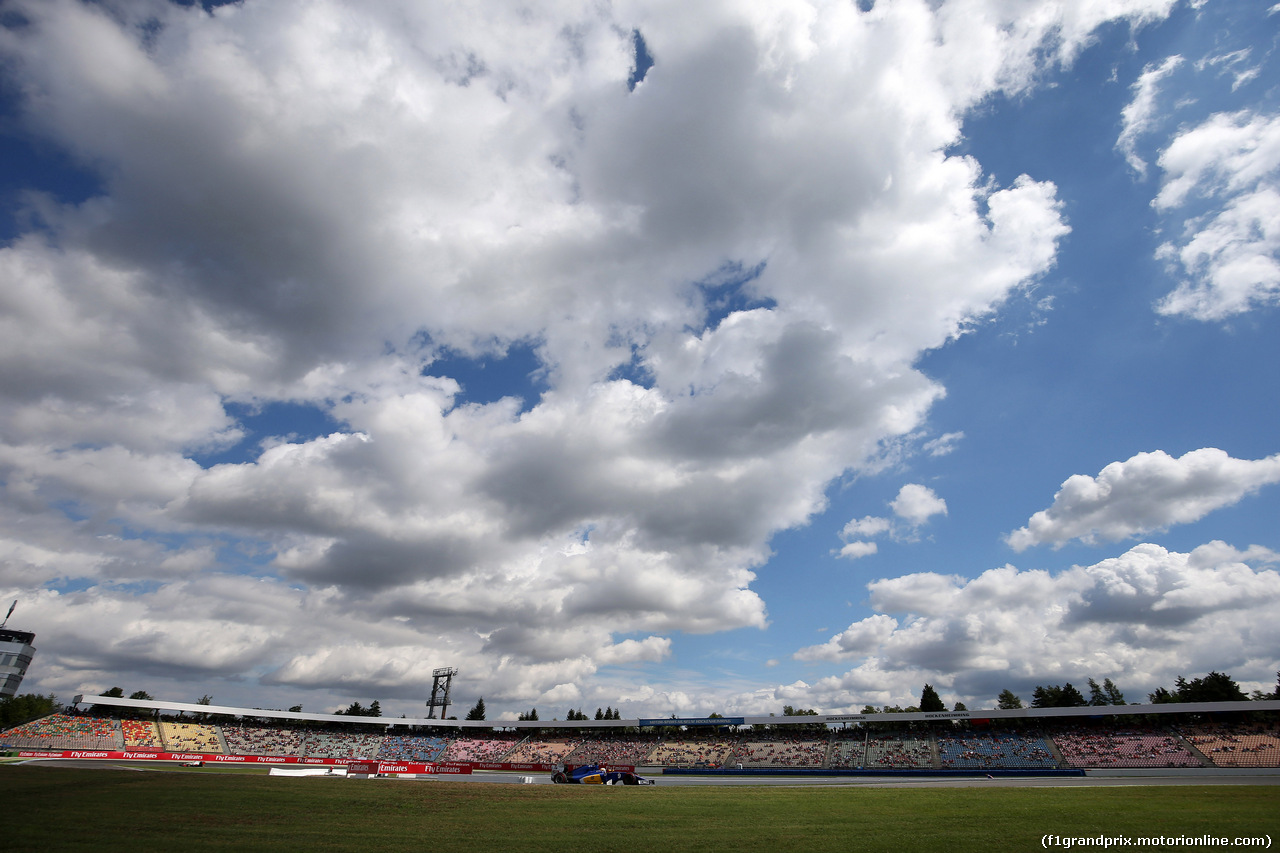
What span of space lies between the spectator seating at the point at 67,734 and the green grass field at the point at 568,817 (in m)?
47.8

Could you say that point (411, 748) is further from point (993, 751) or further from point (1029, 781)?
point (1029, 781)

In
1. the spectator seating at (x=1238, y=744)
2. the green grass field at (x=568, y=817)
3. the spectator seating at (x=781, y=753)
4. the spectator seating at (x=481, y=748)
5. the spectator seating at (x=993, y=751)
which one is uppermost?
the green grass field at (x=568, y=817)

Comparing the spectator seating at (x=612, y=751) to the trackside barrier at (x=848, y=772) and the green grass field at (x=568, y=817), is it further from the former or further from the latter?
the green grass field at (x=568, y=817)

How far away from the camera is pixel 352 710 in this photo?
14288 cm

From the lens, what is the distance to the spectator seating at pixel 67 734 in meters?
58.1

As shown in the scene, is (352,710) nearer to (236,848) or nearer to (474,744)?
(474,744)

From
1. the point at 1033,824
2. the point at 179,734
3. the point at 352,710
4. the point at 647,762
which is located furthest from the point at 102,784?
the point at 352,710

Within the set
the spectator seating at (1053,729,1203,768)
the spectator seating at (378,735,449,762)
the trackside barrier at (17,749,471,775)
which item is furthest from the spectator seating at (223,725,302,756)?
the spectator seating at (1053,729,1203,768)

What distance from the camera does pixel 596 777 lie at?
38.5m

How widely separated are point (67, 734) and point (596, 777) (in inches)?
2515

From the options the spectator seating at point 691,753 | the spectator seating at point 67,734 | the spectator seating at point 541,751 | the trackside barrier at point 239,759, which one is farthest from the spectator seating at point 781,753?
the spectator seating at point 67,734

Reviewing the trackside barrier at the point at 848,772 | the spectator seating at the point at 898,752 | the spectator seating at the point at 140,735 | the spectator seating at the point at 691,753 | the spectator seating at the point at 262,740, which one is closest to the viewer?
the trackside barrier at the point at 848,772

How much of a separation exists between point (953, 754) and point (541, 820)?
5732cm

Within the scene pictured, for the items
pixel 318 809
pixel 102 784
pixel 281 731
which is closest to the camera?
pixel 318 809
